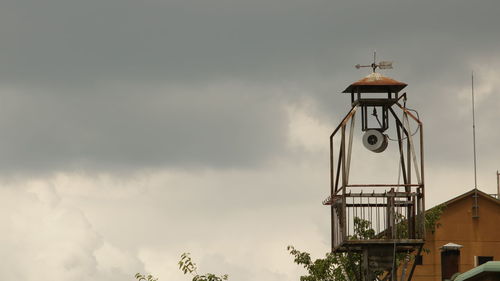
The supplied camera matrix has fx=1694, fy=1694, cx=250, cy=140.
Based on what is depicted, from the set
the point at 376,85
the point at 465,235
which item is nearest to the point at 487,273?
the point at 376,85

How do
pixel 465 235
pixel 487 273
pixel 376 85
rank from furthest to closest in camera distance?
pixel 465 235 → pixel 376 85 → pixel 487 273

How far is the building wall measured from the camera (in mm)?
88875

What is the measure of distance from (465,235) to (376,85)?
37185mm

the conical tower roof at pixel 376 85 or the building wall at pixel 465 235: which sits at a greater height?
the building wall at pixel 465 235

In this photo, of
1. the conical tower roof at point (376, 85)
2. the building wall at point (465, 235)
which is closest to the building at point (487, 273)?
the conical tower roof at point (376, 85)

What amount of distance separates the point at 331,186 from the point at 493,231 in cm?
3829

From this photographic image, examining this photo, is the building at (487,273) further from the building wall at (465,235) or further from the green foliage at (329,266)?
the building wall at (465,235)

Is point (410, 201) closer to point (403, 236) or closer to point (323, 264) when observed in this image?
point (403, 236)

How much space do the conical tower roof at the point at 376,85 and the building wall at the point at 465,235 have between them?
33.8 metres

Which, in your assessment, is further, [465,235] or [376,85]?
[465,235]

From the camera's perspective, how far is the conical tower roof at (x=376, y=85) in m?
54.7

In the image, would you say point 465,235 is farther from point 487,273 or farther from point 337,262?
point 487,273

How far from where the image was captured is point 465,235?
90625 millimetres

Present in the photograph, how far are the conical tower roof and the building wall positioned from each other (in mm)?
33827
